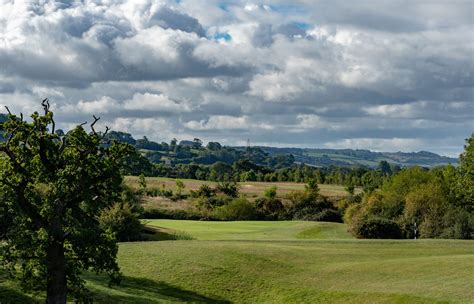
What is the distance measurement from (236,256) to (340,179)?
131078 mm

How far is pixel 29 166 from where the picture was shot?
84.2ft

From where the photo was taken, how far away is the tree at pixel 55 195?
25312 mm

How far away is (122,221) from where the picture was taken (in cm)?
5494

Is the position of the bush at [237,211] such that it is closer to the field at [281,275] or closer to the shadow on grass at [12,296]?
the field at [281,275]

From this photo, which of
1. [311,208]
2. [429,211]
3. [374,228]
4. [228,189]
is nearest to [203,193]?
[228,189]

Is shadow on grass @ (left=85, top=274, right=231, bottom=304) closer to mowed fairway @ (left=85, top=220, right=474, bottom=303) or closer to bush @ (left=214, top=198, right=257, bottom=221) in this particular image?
mowed fairway @ (left=85, top=220, right=474, bottom=303)

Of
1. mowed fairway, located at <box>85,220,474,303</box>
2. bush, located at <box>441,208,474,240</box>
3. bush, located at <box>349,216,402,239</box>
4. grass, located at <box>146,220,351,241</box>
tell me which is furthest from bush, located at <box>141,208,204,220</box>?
mowed fairway, located at <box>85,220,474,303</box>

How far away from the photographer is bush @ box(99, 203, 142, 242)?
177 feet

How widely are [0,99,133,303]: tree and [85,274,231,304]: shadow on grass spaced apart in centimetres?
452

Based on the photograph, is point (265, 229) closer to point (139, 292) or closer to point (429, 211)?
point (429, 211)

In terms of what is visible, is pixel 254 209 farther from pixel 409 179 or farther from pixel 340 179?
pixel 340 179

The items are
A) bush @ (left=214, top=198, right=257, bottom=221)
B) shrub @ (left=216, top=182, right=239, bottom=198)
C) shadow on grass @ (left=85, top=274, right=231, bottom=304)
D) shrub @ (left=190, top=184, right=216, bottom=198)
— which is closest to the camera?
shadow on grass @ (left=85, top=274, right=231, bottom=304)

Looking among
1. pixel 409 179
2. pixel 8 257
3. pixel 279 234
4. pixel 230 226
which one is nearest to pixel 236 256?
pixel 8 257

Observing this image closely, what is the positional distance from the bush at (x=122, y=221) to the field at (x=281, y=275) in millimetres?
8413
